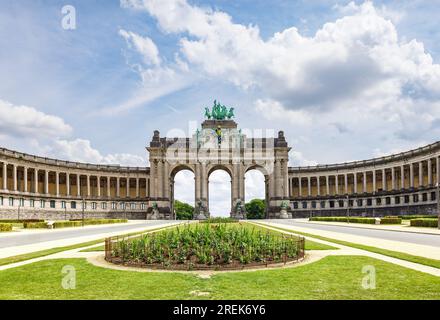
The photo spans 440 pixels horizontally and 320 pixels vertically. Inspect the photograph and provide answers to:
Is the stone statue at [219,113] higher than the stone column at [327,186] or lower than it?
higher

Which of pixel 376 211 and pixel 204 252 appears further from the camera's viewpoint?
pixel 376 211

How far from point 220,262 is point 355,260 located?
6.60m

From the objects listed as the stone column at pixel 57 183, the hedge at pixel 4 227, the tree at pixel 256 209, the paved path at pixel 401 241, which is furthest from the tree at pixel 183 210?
the paved path at pixel 401 241

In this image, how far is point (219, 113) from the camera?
12719cm

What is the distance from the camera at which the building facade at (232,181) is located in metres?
107

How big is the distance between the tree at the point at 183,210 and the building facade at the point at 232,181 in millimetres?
44194

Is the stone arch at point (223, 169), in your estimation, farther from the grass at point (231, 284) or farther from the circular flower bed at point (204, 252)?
the grass at point (231, 284)

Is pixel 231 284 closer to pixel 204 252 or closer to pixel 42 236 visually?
pixel 204 252

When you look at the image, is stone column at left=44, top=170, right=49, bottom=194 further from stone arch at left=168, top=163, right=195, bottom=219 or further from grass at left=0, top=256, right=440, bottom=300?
grass at left=0, top=256, right=440, bottom=300

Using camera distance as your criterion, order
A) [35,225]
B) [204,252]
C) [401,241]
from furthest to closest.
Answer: [35,225] → [401,241] → [204,252]

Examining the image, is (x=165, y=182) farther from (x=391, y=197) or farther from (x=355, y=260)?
(x=355, y=260)

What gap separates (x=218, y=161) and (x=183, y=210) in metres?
64.0

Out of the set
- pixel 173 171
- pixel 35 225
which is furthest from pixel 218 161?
pixel 35 225

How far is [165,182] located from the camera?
12031cm
